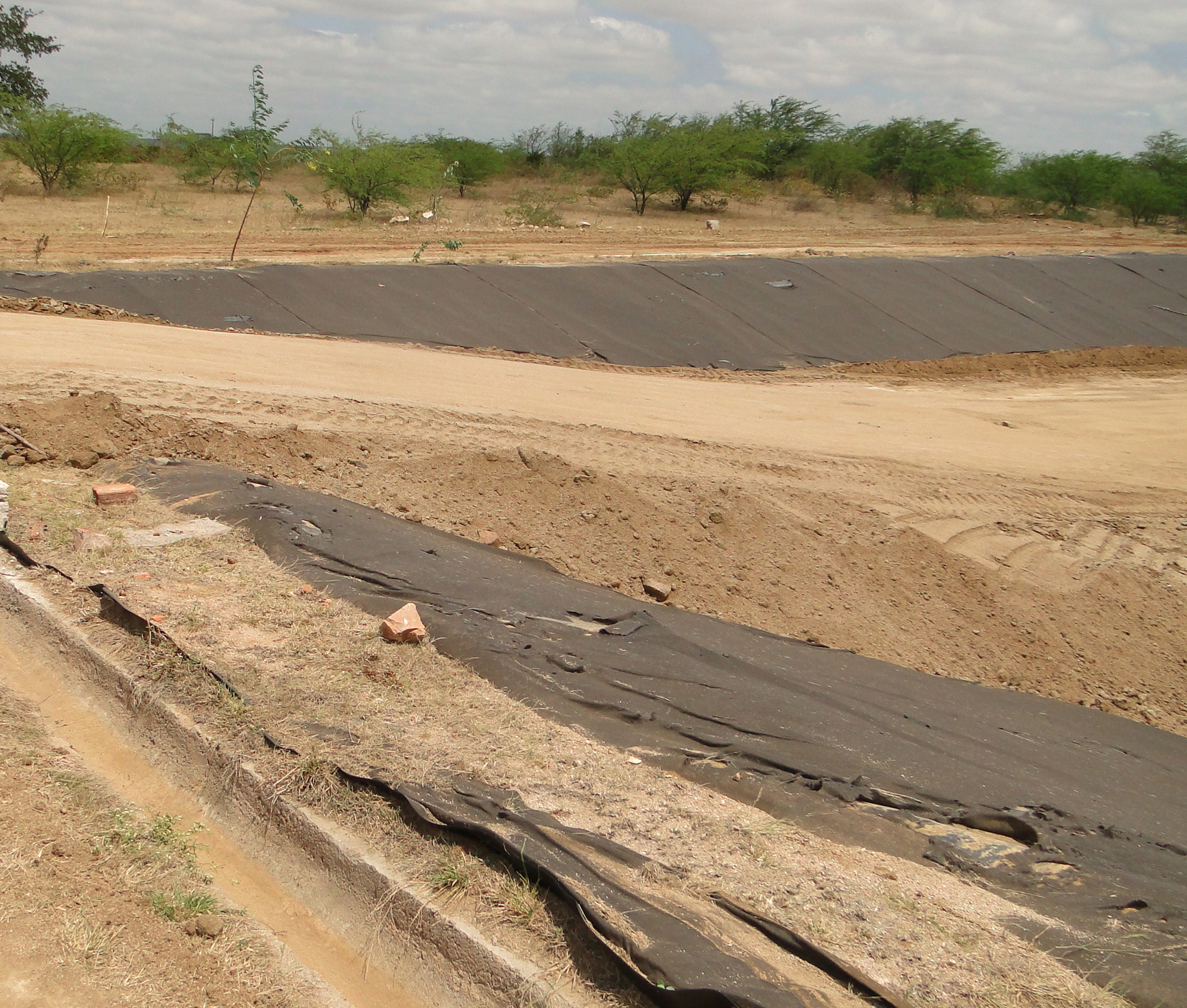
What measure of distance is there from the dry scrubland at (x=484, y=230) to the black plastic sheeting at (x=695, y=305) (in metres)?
1.61

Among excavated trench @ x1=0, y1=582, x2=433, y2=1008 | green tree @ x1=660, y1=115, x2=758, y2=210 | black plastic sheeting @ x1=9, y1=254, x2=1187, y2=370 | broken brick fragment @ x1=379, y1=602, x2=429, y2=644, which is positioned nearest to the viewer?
excavated trench @ x1=0, y1=582, x2=433, y2=1008

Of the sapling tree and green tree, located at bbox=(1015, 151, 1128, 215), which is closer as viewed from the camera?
the sapling tree

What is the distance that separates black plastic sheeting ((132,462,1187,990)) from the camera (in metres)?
3.91

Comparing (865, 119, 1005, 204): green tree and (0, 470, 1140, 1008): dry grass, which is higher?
(865, 119, 1005, 204): green tree

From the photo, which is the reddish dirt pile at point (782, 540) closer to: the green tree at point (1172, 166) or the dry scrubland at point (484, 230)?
the dry scrubland at point (484, 230)

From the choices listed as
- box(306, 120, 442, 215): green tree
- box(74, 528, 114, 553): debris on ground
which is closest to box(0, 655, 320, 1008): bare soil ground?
box(74, 528, 114, 553): debris on ground

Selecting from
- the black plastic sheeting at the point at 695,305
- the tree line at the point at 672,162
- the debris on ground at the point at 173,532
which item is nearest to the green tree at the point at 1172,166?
the tree line at the point at 672,162

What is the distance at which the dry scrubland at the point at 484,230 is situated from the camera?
1697 centimetres

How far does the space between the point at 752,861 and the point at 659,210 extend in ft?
96.4

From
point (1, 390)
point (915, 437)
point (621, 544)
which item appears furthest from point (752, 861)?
point (915, 437)

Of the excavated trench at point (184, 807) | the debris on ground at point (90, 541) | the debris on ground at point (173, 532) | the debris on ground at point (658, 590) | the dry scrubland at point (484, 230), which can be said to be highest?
the dry scrubland at point (484, 230)

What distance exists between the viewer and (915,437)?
38.9 ft

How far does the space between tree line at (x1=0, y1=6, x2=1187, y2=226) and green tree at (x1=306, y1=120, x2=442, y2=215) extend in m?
0.04

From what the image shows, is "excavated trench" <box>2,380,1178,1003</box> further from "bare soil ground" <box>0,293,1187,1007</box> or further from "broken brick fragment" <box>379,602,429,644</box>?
"broken brick fragment" <box>379,602,429,644</box>
